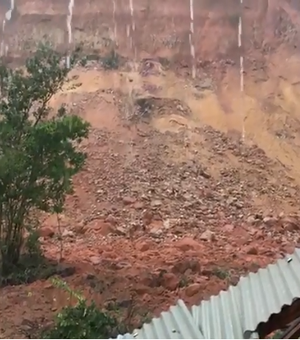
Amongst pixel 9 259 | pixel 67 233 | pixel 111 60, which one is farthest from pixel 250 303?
pixel 111 60

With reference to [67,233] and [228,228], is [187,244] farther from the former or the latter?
[67,233]

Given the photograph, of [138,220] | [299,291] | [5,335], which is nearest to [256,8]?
[138,220]

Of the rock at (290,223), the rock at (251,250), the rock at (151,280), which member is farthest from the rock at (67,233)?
the rock at (290,223)

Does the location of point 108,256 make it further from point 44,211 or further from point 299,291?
point 299,291

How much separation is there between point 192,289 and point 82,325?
0.98m

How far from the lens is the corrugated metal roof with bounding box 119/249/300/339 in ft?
5.28

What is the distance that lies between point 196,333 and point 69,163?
266 cm

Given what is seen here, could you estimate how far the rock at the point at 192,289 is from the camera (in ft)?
13.7

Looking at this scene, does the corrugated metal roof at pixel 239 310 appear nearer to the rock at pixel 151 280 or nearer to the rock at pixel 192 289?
the rock at pixel 192 289

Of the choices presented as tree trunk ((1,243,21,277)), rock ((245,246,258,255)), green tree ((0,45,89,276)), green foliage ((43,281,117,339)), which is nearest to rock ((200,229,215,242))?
rock ((245,246,258,255))

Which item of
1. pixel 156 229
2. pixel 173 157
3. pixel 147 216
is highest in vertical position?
pixel 173 157

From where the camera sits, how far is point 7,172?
3.99 metres

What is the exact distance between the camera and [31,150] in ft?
13.3

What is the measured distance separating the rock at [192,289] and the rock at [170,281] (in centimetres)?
11
